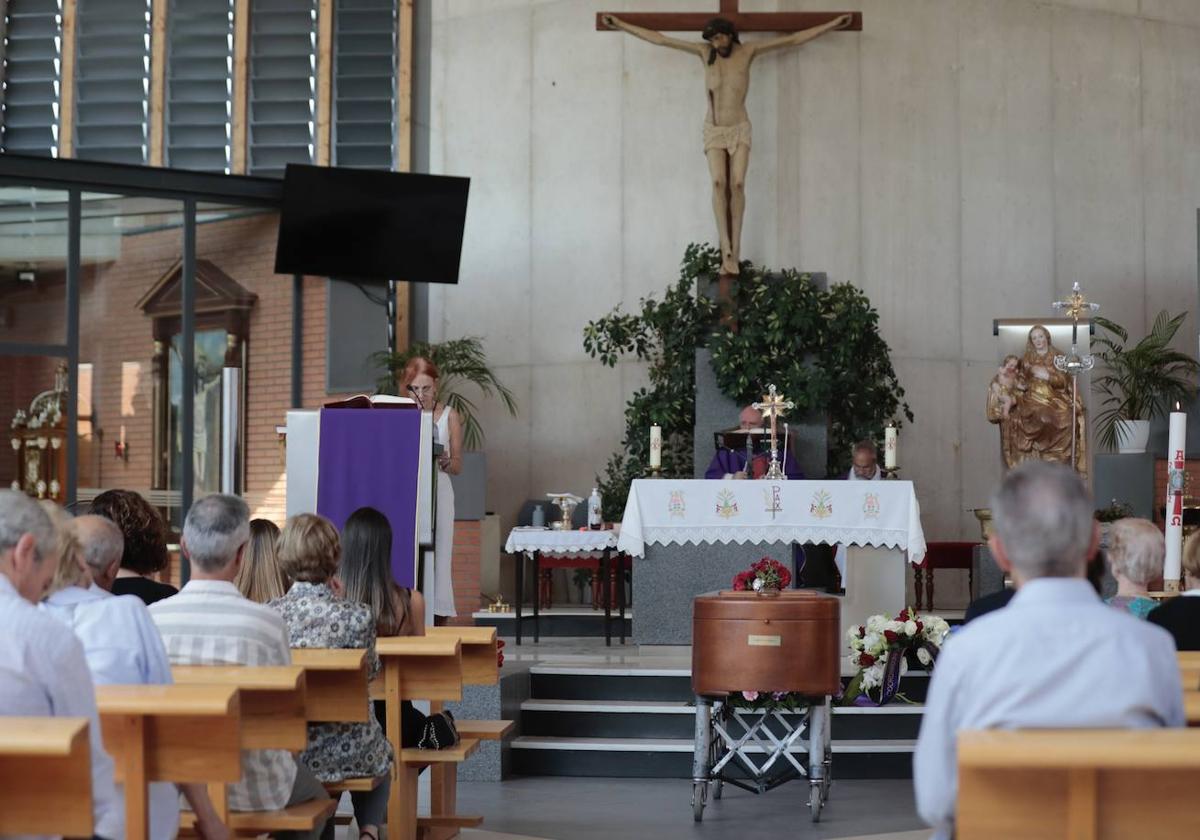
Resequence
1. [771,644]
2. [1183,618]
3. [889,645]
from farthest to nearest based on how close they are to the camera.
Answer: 1. [889,645]
2. [771,644]
3. [1183,618]

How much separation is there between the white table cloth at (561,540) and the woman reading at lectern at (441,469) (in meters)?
1.89

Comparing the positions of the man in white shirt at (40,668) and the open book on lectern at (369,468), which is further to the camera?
the open book on lectern at (369,468)

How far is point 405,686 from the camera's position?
5.26 meters

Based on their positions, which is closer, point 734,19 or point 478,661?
point 478,661

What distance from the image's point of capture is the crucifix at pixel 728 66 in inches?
455

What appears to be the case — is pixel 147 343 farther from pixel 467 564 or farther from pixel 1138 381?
pixel 1138 381

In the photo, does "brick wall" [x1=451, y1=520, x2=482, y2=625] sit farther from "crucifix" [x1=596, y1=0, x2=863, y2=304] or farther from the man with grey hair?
the man with grey hair

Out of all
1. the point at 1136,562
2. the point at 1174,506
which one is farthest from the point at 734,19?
the point at 1136,562

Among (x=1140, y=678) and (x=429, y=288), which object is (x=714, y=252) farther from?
(x=1140, y=678)

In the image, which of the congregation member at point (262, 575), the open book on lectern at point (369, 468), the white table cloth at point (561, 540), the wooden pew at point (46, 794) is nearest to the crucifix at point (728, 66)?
the white table cloth at point (561, 540)

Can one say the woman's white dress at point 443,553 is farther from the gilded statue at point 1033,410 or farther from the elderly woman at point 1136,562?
the gilded statue at point 1033,410

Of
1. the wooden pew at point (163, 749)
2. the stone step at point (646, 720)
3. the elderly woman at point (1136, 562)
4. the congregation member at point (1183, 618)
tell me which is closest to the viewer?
the wooden pew at point (163, 749)

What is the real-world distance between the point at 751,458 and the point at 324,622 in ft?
18.8

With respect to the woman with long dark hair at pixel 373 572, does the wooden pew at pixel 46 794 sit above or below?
below
